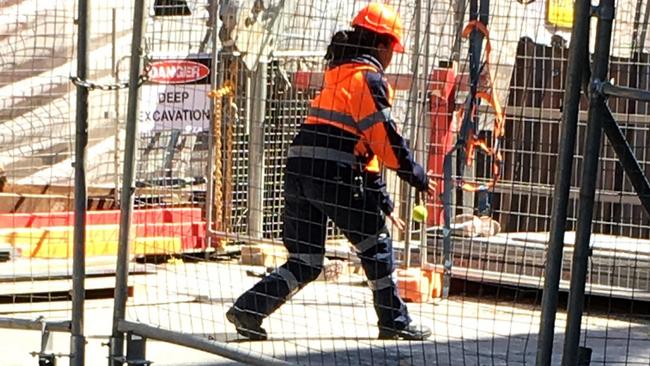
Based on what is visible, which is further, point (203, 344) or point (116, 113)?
point (116, 113)

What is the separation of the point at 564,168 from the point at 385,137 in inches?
109

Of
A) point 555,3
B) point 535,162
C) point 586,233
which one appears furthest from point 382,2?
point 586,233

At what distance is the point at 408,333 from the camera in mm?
7699

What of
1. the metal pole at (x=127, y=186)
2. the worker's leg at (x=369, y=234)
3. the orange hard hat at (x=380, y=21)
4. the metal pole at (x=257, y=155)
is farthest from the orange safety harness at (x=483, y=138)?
the metal pole at (x=127, y=186)

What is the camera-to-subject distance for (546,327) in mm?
4926

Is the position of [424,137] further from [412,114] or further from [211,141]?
[211,141]

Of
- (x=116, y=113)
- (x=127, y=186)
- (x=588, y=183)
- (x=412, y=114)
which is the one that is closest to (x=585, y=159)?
(x=588, y=183)

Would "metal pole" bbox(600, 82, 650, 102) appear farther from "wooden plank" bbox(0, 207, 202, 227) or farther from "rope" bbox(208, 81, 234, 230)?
"rope" bbox(208, 81, 234, 230)

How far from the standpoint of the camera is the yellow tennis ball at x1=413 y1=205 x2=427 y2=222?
9.32 metres

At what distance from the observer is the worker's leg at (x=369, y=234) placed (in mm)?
7652

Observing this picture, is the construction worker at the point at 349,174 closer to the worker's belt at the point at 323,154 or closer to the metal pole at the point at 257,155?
the worker's belt at the point at 323,154

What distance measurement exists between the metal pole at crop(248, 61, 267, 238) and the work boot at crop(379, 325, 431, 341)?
2078 mm

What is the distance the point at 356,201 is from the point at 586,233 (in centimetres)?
301

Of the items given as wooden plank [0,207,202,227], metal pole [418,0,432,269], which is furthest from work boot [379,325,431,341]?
wooden plank [0,207,202,227]
